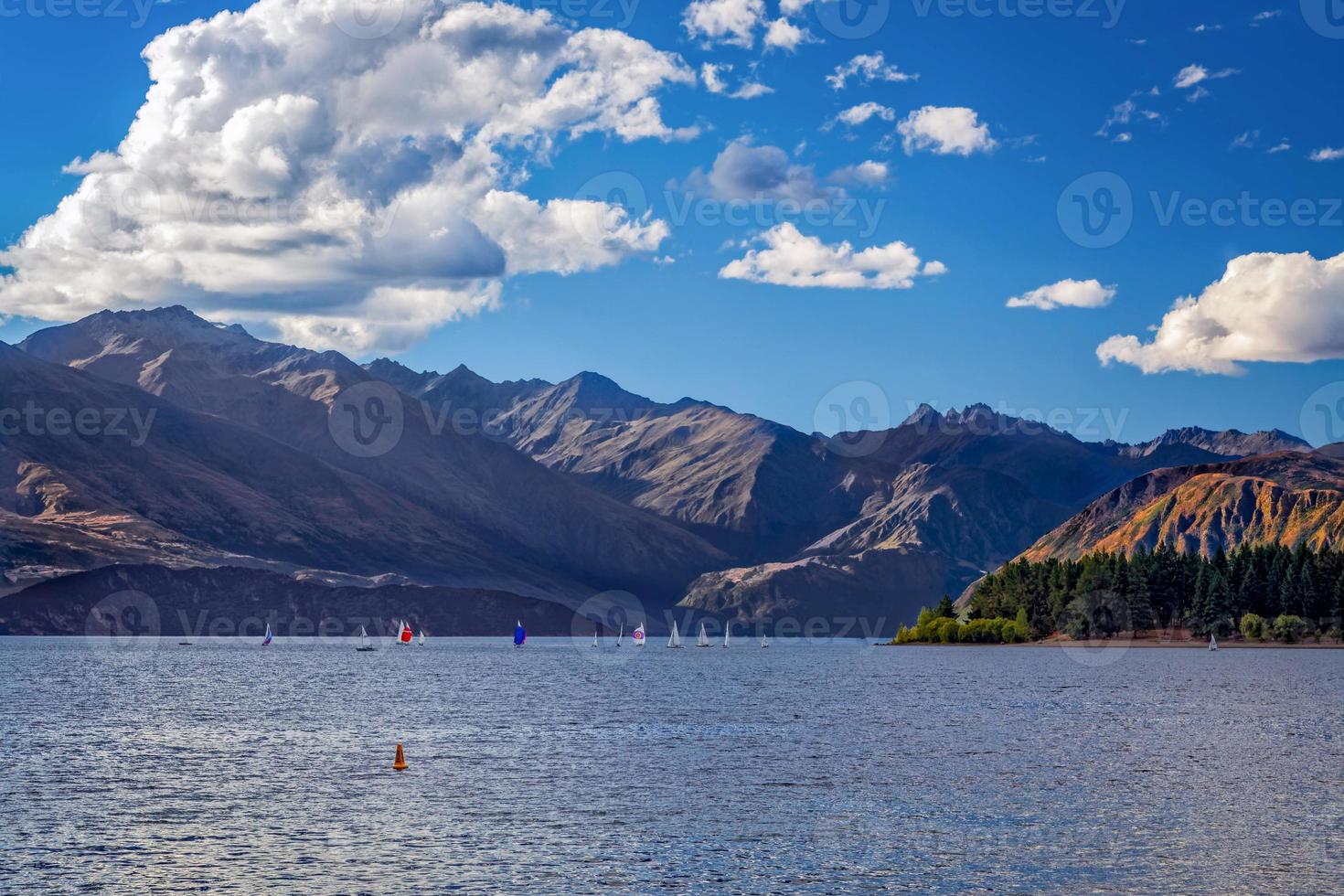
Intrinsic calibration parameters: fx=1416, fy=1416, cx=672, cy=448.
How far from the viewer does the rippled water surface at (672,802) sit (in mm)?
59375

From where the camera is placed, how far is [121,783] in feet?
288

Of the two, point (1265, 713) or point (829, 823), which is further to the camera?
point (1265, 713)

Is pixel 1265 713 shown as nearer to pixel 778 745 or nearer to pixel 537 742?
pixel 778 745

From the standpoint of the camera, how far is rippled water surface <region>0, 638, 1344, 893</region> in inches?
2338

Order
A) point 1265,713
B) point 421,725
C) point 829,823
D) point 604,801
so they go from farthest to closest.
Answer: point 1265,713 → point 421,725 → point 604,801 → point 829,823

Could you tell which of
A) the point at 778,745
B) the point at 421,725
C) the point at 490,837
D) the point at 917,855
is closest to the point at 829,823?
the point at 917,855

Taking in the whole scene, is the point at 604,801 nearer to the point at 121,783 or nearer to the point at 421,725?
the point at 121,783

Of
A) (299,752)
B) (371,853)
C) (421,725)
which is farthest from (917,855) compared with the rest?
(421,725)

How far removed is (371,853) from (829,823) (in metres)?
23.7

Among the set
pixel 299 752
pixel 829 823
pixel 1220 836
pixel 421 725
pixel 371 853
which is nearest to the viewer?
pixel 371 853

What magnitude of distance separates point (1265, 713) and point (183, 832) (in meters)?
117

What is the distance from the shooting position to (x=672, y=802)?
8094 centimetres

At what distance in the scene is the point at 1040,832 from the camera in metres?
69.8

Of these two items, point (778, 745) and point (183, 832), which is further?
point (778, 745)
